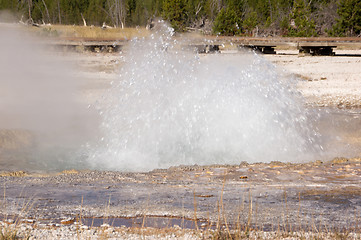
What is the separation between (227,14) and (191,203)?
19299mm

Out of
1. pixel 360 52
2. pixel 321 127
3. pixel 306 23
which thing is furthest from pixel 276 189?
pixel 306 23

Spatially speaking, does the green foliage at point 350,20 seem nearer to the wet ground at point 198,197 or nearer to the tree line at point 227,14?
the tree line at point 227,14

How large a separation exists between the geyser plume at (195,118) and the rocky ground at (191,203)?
3.79 ft

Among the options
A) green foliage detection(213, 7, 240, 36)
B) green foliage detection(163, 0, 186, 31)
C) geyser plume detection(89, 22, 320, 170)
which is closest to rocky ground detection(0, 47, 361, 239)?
geyser plume detection(89, 22, 320, 170)

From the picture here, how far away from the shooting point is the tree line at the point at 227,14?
24.4 metres

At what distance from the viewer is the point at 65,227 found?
3668mm

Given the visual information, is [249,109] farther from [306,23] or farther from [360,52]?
[306,23]

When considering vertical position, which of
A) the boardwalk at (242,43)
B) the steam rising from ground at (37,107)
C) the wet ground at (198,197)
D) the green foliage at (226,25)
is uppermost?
the green foliage at (226,25)

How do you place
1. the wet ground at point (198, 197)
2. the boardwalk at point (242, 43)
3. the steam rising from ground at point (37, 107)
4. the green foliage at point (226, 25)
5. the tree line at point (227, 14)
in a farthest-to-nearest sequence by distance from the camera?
the tree line at point (227, 14) < the green foliage at point (226, 25) < the boardwalk at point (242, 43) < the steam rising from ground at point (37, 107) < the wet ground at point (198, 197)

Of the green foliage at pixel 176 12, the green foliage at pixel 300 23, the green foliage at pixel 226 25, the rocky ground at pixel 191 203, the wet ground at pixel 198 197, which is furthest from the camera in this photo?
the green foliage at pixel 176 12

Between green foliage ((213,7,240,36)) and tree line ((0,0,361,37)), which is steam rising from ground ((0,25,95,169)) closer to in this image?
tree line ((0,0,361,37))

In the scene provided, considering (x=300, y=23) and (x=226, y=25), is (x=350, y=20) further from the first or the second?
(x=226, y=25)

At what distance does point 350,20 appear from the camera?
24.6 metres

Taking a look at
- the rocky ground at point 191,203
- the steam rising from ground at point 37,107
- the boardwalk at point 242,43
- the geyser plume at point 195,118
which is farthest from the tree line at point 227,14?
the rocky ground at point 191,203
